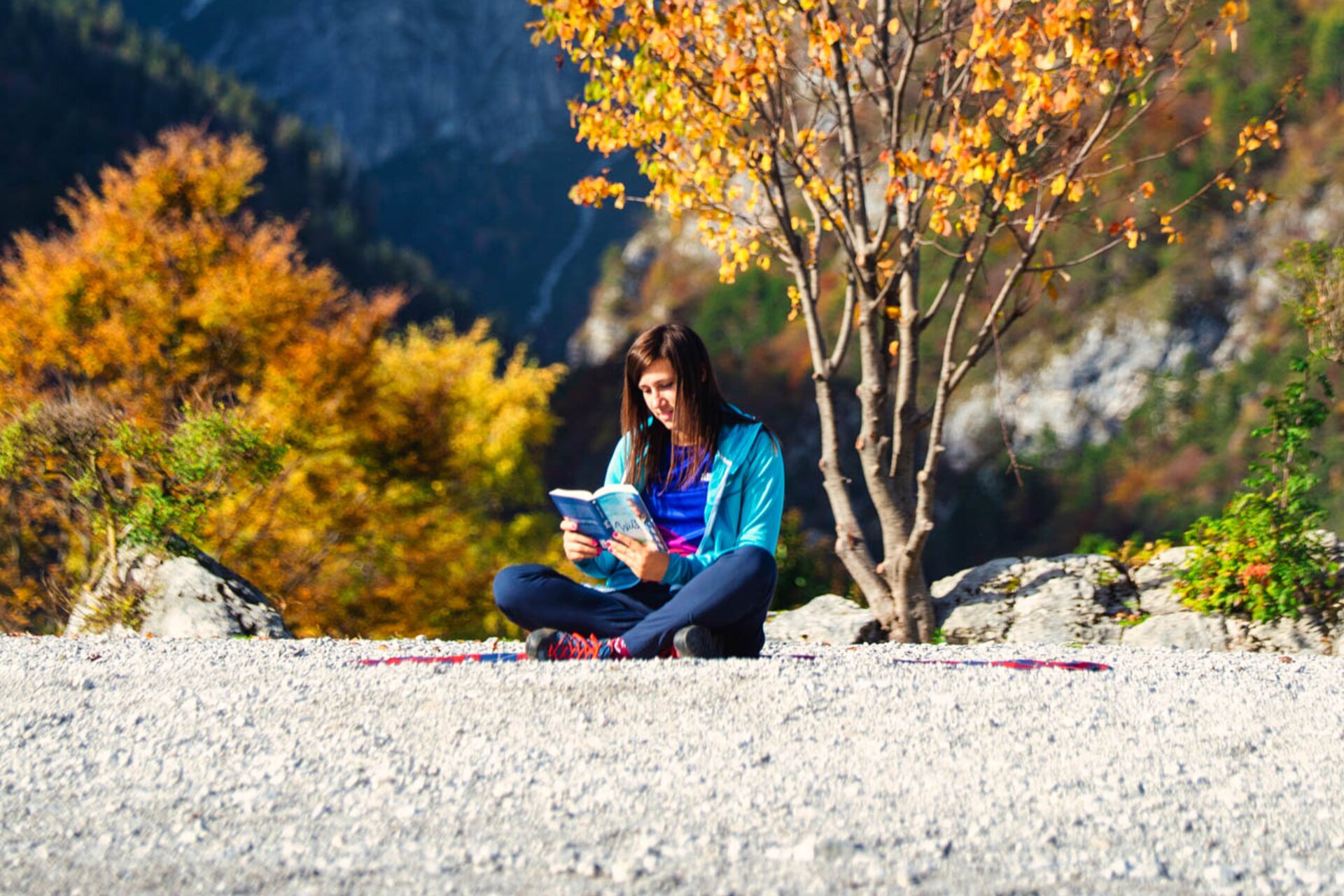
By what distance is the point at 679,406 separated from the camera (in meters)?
3.93

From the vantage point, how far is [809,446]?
75.4 metres

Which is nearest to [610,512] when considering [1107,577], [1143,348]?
[1107,577]

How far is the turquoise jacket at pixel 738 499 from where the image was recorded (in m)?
3.95

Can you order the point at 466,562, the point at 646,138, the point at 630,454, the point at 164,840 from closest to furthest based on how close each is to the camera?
the point at 164,840
the point at 630,454
the point at 646,138
the point at 466,562

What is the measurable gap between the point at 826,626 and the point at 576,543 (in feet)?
11.2

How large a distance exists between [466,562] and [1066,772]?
63.4ft

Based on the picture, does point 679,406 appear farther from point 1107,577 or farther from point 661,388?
point 1107,577

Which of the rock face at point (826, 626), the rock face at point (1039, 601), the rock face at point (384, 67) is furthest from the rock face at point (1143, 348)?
the rock face at point (384, 67)

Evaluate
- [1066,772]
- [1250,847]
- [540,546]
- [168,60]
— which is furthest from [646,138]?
[168,60]

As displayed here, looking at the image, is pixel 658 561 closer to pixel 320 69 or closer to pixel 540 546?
pixel 540 546

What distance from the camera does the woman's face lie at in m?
3.92

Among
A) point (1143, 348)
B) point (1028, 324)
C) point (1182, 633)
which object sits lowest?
point (1182, 633)

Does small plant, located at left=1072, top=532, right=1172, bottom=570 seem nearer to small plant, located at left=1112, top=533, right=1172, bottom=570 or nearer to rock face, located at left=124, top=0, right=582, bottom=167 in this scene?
small plant, located at left=1112, top=533, right=1172, bottom=570

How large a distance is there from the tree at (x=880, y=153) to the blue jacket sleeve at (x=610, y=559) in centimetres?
250
